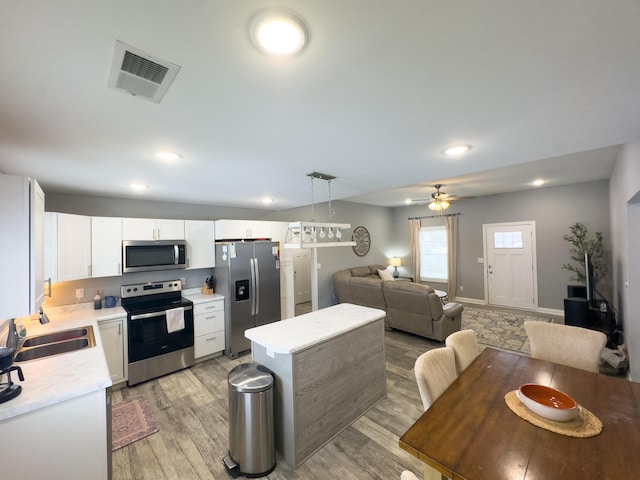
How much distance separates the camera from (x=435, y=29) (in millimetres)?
939

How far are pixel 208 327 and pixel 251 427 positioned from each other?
7.16 feet

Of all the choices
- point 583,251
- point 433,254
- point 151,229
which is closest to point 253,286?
point 151,229

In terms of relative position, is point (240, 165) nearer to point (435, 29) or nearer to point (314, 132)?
point (314, 132)

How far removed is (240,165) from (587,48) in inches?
90.2

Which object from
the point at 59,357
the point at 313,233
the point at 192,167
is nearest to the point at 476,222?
the point at 313,233

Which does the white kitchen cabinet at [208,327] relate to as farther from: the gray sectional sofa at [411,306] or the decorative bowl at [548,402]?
the decorative bowl at [548,402]

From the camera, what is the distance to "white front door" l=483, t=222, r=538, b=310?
19.1 feet

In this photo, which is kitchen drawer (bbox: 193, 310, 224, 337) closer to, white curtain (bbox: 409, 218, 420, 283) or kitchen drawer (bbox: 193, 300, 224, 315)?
kitchen drawer (bbox: 193, 300, 224, 315)

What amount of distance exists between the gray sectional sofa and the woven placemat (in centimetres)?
276

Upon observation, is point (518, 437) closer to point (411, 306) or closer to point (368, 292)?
point (411, 306)

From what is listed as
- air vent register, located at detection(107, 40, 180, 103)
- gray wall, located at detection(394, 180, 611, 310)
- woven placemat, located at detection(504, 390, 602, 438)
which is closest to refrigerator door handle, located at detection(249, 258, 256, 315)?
air vent register, located at detection(107, 40, 180, 103)

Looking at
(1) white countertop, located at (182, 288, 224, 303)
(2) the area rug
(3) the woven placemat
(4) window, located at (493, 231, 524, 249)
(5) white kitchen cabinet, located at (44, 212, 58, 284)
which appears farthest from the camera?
(4) window, located at (493, 231, 524, 249)

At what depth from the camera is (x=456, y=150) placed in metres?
2.21

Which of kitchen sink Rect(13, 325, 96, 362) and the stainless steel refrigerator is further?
the stainless steel refrigerator
